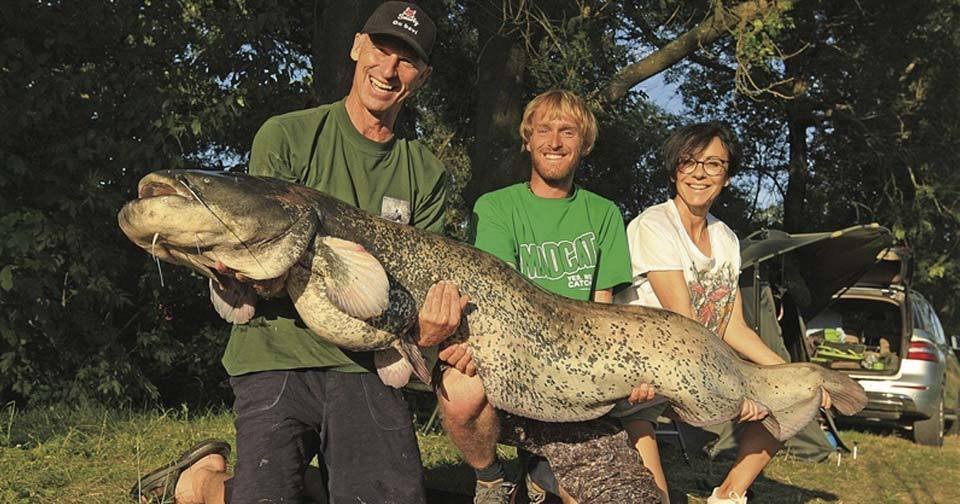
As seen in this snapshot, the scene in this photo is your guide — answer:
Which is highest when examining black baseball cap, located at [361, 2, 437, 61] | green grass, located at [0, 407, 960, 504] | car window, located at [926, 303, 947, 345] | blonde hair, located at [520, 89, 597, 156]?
black baseball cap, located at [361, 2, 437, 61]


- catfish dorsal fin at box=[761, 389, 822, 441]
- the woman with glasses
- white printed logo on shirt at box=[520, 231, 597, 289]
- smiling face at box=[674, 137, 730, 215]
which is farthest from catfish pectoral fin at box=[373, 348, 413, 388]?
smiling face at box=[674, 137, 730, 215]

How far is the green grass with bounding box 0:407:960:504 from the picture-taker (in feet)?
16.4

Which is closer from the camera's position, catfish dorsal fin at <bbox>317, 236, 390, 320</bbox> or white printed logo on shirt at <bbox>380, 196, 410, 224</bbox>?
catfish dorsal fin at <bbox>317, 236, 390, 320</bbox>

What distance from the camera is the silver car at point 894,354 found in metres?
10.6

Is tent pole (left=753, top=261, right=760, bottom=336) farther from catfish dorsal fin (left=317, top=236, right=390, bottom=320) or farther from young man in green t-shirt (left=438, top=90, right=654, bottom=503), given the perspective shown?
catfish dorsal fin (left=317, top=236, right=390, bottom=320)

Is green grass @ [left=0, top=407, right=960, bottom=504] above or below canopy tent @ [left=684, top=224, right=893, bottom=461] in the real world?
below

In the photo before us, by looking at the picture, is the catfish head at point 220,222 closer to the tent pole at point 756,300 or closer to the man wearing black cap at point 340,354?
the man wearing black cap at point 340,354

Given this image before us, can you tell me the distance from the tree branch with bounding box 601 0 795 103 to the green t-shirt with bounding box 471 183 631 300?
7.17 metres

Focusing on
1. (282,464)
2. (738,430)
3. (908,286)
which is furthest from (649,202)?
(282,464)

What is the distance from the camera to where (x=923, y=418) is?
1070cm

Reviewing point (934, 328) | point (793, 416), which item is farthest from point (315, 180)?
point (934, 328)

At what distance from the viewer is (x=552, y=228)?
14.3 ft

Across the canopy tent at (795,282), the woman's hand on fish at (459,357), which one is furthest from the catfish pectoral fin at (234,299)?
the canopy tent at (795,282)

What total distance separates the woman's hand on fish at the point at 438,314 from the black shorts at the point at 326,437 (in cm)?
42
